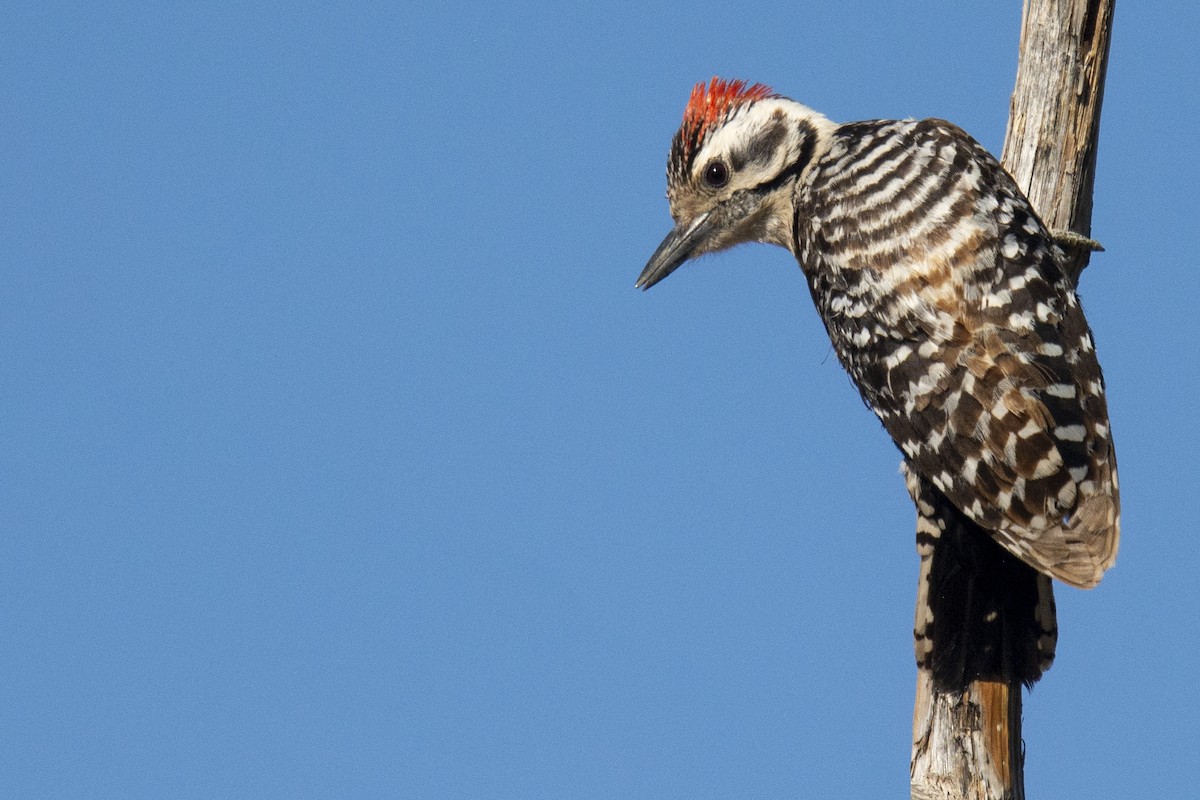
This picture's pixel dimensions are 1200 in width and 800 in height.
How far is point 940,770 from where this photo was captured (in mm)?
5848

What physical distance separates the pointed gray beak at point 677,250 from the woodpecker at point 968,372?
18.1 inches

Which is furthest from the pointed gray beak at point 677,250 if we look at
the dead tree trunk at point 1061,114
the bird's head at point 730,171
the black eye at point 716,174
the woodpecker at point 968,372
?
the dead tree trunk at point 1061,114

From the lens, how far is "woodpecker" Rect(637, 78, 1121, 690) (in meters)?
5.53

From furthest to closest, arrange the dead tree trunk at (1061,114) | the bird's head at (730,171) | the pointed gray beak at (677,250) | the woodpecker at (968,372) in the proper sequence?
the pointed gray beak at (677,250), the bird's head at (730,171), the dead tree trunk at (1061,114), the woodpecker at (968,372)

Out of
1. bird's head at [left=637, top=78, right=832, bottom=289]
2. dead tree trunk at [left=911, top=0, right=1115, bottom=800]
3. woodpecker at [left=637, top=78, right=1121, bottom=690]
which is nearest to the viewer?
woodpecker at [left=637, top=78, right=1121, bottom=690]

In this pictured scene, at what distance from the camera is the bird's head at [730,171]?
23.1 ft

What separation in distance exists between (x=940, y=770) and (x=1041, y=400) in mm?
1544

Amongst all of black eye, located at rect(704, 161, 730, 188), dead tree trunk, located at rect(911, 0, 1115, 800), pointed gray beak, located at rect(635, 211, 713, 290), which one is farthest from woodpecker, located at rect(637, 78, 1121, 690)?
pointed gray beak, located at rect(635, 211, 713, 290)

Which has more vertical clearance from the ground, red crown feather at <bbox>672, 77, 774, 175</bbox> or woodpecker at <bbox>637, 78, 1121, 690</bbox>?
red crown feather at <bbox>672, 77, 774, 175</bbox>

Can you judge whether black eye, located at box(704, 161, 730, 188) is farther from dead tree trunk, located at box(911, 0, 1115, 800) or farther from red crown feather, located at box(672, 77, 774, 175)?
dead tree trunk, located at box(911, 0, 1115, 800)

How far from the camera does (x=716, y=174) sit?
709 cm

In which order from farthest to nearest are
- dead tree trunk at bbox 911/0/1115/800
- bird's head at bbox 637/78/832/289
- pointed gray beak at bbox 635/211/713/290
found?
pointed gray beak at bbox 635/211/713/290
bird's head at bbox 637/78/832/289
dead tree trunk at bbox 911/0/1115/800

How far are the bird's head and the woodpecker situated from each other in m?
0.16

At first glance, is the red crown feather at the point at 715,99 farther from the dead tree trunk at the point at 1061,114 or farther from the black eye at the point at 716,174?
the dead tree trunk at the point at 1061,114
